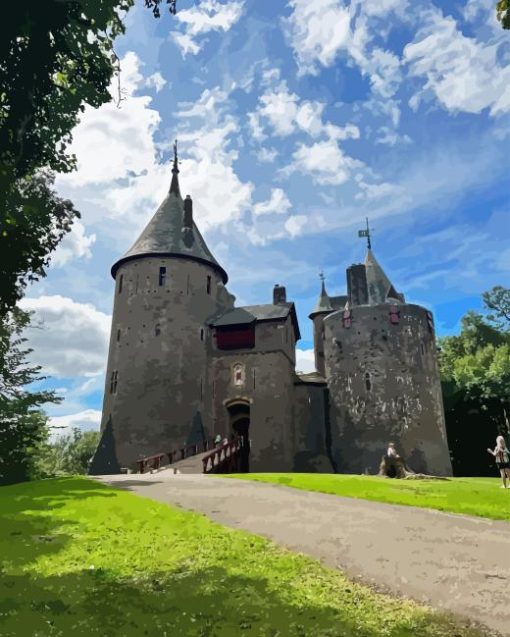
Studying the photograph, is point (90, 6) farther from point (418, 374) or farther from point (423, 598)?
point (418, 374)

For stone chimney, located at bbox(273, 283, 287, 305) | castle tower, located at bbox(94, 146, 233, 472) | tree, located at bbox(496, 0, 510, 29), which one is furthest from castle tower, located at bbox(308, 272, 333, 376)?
tree, located at bbox(496, 0, 510, 29)

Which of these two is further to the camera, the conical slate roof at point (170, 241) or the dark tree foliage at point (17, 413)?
the conical slate roof at point (170, 241)

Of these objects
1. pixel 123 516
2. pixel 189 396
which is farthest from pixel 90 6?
pixel 189 396

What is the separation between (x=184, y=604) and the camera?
23.2ft

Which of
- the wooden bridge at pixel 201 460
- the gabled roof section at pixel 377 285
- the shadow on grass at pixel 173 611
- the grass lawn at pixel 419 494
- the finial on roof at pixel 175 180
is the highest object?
the finial on roof at pixel 175 180

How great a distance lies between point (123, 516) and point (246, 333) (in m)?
27.9

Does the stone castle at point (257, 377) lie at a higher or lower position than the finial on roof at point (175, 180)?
lower

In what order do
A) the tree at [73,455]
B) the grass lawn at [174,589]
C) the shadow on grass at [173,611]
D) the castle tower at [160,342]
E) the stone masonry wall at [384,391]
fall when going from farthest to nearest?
the tree at [73,455] < the castle tower at [160,342] < the stone masonry wall at [384,391] < the grass lawn at [174,589] < the shadow on grass at [173,611]

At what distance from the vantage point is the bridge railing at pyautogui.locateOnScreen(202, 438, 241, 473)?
28.1 meters

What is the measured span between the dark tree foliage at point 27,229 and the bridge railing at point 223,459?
512 inches

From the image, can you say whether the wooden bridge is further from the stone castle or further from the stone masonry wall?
the stone masonry wall

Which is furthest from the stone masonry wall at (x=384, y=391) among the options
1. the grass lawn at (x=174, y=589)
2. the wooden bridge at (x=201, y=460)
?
the grass lawn at (x=174, y=589)

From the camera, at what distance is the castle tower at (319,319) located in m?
52.2

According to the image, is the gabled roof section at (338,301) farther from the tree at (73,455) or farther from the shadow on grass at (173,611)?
the shadow on grass at (173,611)
